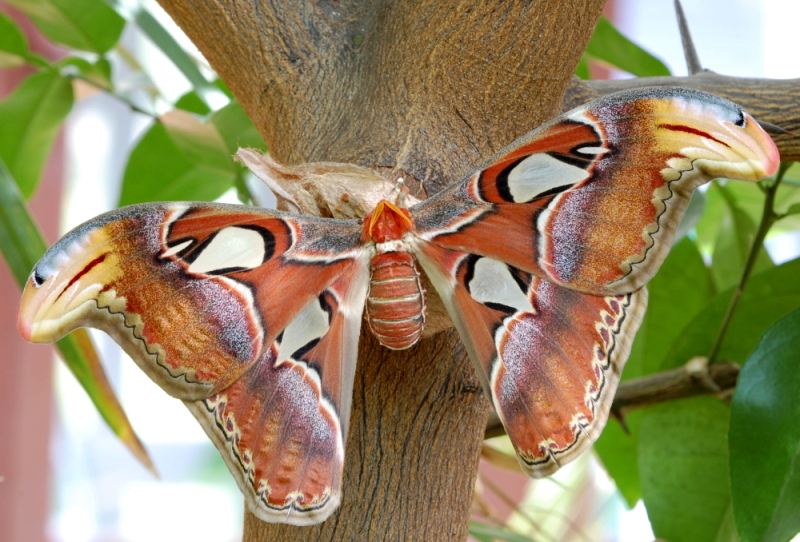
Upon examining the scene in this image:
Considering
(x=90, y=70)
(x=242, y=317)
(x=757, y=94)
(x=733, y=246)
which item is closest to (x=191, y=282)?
(x=242, y=317)

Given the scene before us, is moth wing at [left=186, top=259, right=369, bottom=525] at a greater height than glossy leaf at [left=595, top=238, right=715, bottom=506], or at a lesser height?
greater

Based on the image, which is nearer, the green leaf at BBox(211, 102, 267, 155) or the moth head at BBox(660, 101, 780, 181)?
the moth head at BBox(660, 101, 780, 181)

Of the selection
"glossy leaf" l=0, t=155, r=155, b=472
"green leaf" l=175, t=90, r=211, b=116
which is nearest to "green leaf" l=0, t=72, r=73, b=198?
"green leaf" l=175, t=90, r=211, b=116

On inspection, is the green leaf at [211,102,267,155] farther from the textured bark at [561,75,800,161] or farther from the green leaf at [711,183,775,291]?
the green leaf at [711,183,775,291]

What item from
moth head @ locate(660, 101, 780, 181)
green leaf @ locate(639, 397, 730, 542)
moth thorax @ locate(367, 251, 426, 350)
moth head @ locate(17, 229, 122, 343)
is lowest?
A: green leaf @ locate(639, 397, 730, 542)

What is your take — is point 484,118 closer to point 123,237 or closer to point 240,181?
point 123,237

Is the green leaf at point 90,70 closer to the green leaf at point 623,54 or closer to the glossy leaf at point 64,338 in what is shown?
the glossy leaf at point 64,338

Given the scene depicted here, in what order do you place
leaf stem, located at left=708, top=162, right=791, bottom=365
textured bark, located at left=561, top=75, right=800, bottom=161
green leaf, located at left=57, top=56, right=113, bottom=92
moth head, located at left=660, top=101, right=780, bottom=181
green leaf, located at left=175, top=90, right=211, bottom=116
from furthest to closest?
green leaf, located at left=175, top=90, right=211, bottom=116
green leaf, located at left=57, top=56, right=113, bottom=92
leaf stem, located at left=708, top=162, right=791, bottom=365
textured bark, located at left=561, top=75, right=800, bottom=161
moth head, located at left=660, top=101, right=780, bottom=181
